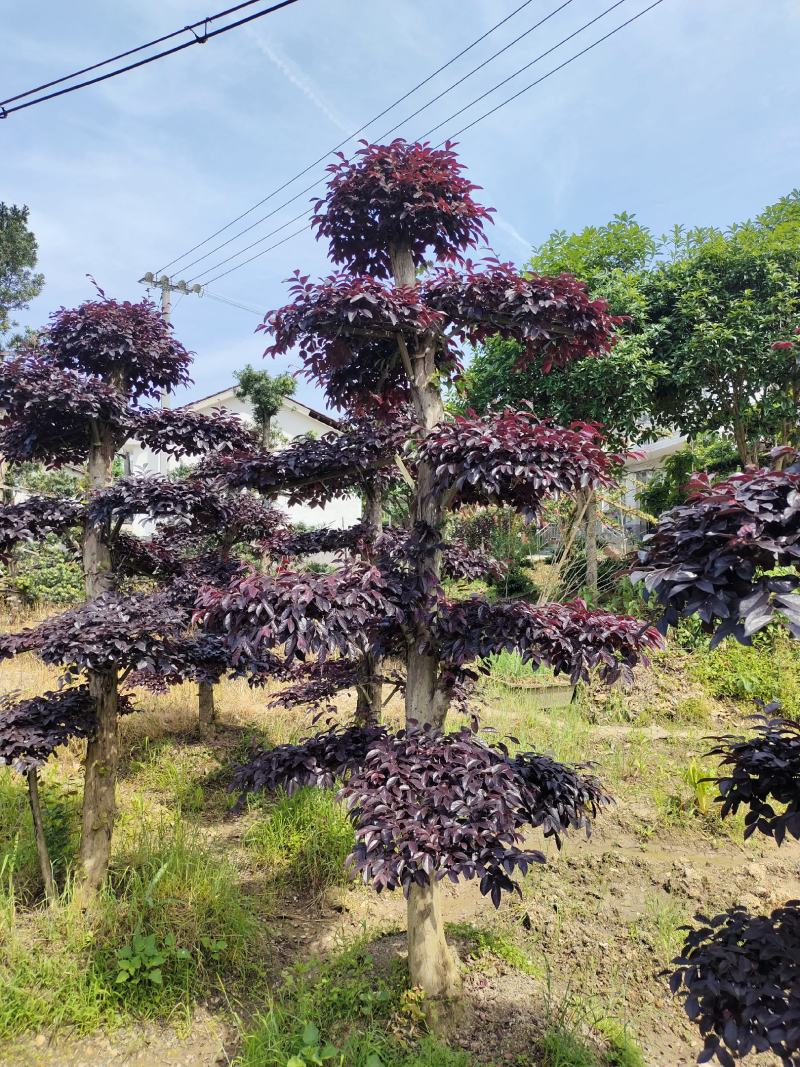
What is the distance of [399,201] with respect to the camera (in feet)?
9.14

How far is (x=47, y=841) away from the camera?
3557 millimetres

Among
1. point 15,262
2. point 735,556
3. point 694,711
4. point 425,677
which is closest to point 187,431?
point 425,677

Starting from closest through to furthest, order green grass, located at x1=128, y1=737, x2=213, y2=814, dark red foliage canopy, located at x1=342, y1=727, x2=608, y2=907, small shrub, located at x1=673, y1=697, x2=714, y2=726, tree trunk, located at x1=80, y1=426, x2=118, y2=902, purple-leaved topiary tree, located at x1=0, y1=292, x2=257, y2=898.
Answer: dark red foliage canopy, located at x1=342, y1=727, x2=608, y2=907
purple-leaved topiary tree, located at x1=0, y1=292, x2=257, y2=898
tree trunk, located at x1=80, y1=426, x2=118, y2=902
green grass, located at x1=128, y1=737, x2=213, y2=814
small shrub, located at x1=673, y1=697, x2=714, y2=726

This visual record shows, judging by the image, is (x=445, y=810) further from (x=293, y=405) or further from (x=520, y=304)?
(x=293, y=405)

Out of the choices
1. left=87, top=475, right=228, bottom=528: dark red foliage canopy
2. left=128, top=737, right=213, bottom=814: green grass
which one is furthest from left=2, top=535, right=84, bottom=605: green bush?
left=87, top=475, right=228, bottom=528: dark red foliage canopy

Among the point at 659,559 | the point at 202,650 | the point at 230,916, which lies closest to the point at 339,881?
the point at 230,916

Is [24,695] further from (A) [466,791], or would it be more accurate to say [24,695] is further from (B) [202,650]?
(A) [466,791]

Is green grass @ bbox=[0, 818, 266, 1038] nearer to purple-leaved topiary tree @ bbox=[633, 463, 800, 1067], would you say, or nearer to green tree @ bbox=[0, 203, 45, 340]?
purple-leaved topiary tree @ bbox=[633, 463, 800, 1067]

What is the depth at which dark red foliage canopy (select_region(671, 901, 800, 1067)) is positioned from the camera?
150cm

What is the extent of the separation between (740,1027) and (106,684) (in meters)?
2.86

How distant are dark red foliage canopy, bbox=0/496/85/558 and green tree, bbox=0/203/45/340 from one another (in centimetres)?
1101

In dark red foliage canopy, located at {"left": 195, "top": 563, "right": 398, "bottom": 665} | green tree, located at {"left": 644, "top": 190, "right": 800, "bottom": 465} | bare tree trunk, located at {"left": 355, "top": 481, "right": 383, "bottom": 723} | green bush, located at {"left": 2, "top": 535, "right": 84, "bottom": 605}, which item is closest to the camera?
dark red foliage canopy, located at {"left": 195, "top": 563, "right": 398, "bottom": 665}

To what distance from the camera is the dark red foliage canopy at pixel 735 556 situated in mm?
1228

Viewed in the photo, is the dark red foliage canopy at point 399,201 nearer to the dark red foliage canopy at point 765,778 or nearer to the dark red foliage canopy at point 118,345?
the dark red foliage canopy at point 118,345
